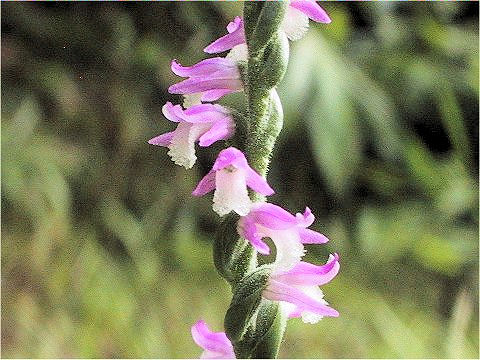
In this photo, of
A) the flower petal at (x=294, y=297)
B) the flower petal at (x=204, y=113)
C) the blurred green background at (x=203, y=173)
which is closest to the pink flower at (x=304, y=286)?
the flower petal at (x=294, y=297)

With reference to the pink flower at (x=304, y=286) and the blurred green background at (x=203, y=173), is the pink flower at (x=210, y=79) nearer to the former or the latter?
the pink flower at (x=304, y=286)

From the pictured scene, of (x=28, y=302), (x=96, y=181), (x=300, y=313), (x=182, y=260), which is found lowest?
(x=300, y=313)

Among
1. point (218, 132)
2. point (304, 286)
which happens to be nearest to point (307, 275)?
point (304, 286)

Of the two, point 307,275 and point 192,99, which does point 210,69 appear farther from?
point 307,275

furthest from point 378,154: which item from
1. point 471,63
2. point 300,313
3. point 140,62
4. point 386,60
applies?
point 300,313

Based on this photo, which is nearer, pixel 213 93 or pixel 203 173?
pixel 213 93

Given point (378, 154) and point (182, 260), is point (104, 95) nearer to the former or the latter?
point (182, 260)

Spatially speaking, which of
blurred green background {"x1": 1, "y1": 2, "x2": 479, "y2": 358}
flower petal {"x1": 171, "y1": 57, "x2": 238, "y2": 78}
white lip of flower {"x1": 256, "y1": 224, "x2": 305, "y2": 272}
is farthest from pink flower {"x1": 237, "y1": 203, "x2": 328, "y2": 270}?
blurred green background {"x1": 1, "y1": 2, "x2": 479, "y2": 358}
